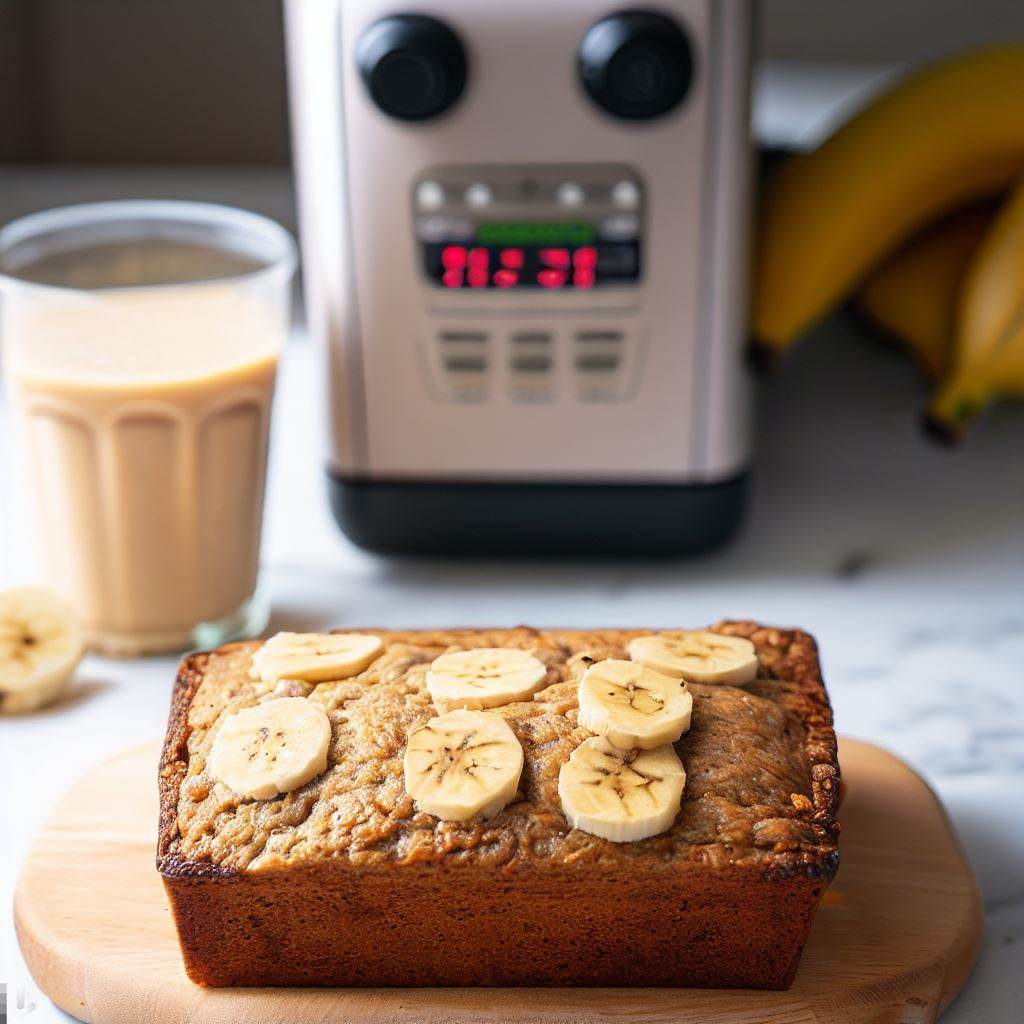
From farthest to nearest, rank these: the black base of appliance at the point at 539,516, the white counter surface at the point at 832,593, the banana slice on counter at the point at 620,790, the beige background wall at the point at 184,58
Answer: the beige background wall at the point at 184,58 → the black base of appliance at the point at 539,516 → the white counter surface at the point at 832,593 → the banana slice on counter at the point at 620,790

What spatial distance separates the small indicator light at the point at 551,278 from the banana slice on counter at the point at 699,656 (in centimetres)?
35

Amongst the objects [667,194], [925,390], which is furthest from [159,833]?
[925,390]

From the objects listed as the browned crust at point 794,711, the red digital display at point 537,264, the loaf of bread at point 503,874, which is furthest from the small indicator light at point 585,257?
the loaf of bread at point 503,874

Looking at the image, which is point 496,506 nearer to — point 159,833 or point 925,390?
point 159,833

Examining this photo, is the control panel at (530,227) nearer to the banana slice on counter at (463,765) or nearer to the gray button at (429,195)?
the gray button at (429,195)

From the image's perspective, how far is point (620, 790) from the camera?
747 millimetres

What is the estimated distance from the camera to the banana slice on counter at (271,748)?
765mm

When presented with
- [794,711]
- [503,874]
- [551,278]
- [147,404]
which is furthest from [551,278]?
[503,874]

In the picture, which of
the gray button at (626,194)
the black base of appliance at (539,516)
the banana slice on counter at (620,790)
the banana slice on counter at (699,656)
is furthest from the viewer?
the black base of appliance at (539,516)

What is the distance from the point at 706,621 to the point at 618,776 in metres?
0.43

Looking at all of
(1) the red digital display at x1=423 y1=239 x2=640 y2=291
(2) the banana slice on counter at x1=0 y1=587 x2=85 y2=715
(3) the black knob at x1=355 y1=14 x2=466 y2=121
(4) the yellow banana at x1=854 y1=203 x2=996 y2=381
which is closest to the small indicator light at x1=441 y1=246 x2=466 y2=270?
(1) the red digital display at x1=423 y1=239 x2=640 y2=291

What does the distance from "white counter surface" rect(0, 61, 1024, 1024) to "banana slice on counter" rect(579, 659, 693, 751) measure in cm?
23

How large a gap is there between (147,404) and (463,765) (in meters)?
0.43

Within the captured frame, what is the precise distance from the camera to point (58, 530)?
109cm
